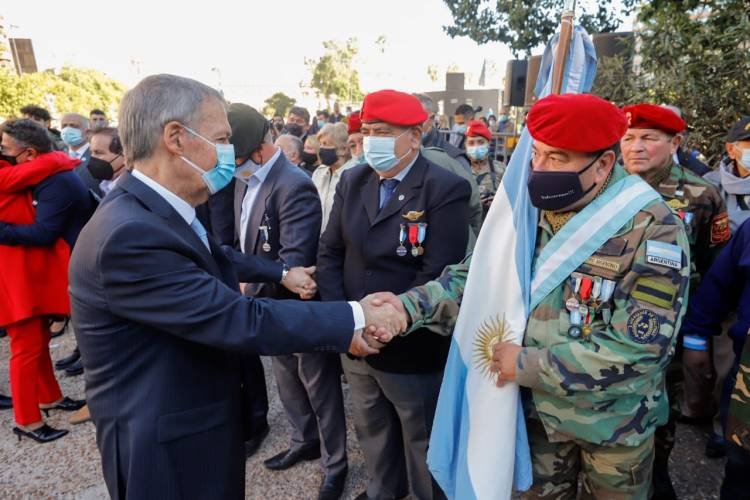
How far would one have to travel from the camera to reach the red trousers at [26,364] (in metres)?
3.54

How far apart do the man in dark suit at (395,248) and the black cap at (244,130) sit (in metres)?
0.62

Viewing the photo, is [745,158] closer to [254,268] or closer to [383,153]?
[383,153]

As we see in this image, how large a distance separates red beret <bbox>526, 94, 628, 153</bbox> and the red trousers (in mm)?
3812

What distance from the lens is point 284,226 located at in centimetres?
288

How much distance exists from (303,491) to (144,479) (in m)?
1.68

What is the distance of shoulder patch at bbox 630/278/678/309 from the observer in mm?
1571

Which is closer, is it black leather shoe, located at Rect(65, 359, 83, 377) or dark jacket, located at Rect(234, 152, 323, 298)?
dark jacket, located at Rect(234, 152, 323, 298)

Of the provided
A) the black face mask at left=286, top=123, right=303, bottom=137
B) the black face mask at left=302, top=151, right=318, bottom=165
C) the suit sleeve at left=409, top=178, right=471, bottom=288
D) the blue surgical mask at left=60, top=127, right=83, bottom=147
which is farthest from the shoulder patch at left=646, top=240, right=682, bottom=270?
the black face mask at left=286, top=123, right=303, bottom=137

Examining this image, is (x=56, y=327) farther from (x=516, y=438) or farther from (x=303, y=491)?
(x=516, y=438)

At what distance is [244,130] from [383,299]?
4.73 ft

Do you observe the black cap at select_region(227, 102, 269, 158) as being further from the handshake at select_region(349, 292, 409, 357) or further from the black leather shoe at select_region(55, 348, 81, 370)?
the black leather shoe at select_region(55, 348, 81, 370)

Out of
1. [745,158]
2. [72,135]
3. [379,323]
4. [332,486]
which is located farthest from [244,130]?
[72,135]

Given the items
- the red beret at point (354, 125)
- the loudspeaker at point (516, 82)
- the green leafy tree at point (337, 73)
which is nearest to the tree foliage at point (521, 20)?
the loudspeaker at point (516, 82)

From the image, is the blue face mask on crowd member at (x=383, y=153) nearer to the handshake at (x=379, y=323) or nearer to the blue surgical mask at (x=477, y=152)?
the handshake at (x=379, y=323)
